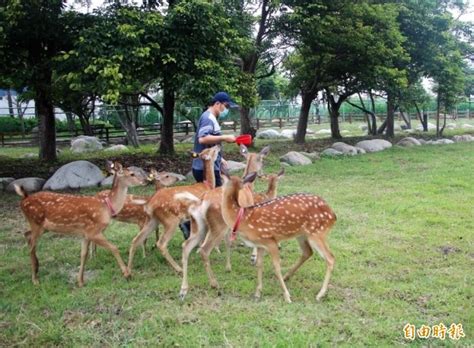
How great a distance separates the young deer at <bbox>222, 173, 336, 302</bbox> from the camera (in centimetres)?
473

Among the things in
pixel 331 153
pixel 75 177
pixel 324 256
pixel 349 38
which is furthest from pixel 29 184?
pixel 349 38

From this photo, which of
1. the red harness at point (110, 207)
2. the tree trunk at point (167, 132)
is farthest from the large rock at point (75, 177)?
the red harness at point (110, 207)

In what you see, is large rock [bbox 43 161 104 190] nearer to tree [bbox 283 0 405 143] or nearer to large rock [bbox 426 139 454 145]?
tree [bbox 283 0 405 143]

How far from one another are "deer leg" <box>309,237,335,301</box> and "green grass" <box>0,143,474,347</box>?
0.14m

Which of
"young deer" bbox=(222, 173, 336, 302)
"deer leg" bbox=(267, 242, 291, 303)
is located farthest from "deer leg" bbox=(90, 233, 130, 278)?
"deer leg" bbox=(267, 242, 291, 303)

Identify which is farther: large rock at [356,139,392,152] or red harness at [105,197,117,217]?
large rock at [356,139,392,152]

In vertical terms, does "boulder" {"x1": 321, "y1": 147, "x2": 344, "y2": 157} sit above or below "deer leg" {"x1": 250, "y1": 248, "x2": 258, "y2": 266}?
above

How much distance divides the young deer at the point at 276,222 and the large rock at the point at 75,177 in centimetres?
616

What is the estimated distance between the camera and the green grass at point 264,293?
399 cm

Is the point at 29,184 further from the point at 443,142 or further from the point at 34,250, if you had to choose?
the point at 443,142

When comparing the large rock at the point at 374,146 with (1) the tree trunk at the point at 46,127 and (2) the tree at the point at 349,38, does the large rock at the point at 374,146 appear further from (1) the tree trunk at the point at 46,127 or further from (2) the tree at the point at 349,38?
(1) the tree trunk at the point at 46,127

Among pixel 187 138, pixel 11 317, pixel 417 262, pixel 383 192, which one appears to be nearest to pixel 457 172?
pixel 383 192

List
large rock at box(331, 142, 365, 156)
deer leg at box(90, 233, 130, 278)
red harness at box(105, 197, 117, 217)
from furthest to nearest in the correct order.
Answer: large rock at box(331, 142, 365, 156)
red harness at box(105, 197, 117, 217)
deer leg at box(90, 233, 130, 278)

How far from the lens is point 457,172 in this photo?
1124 cm
